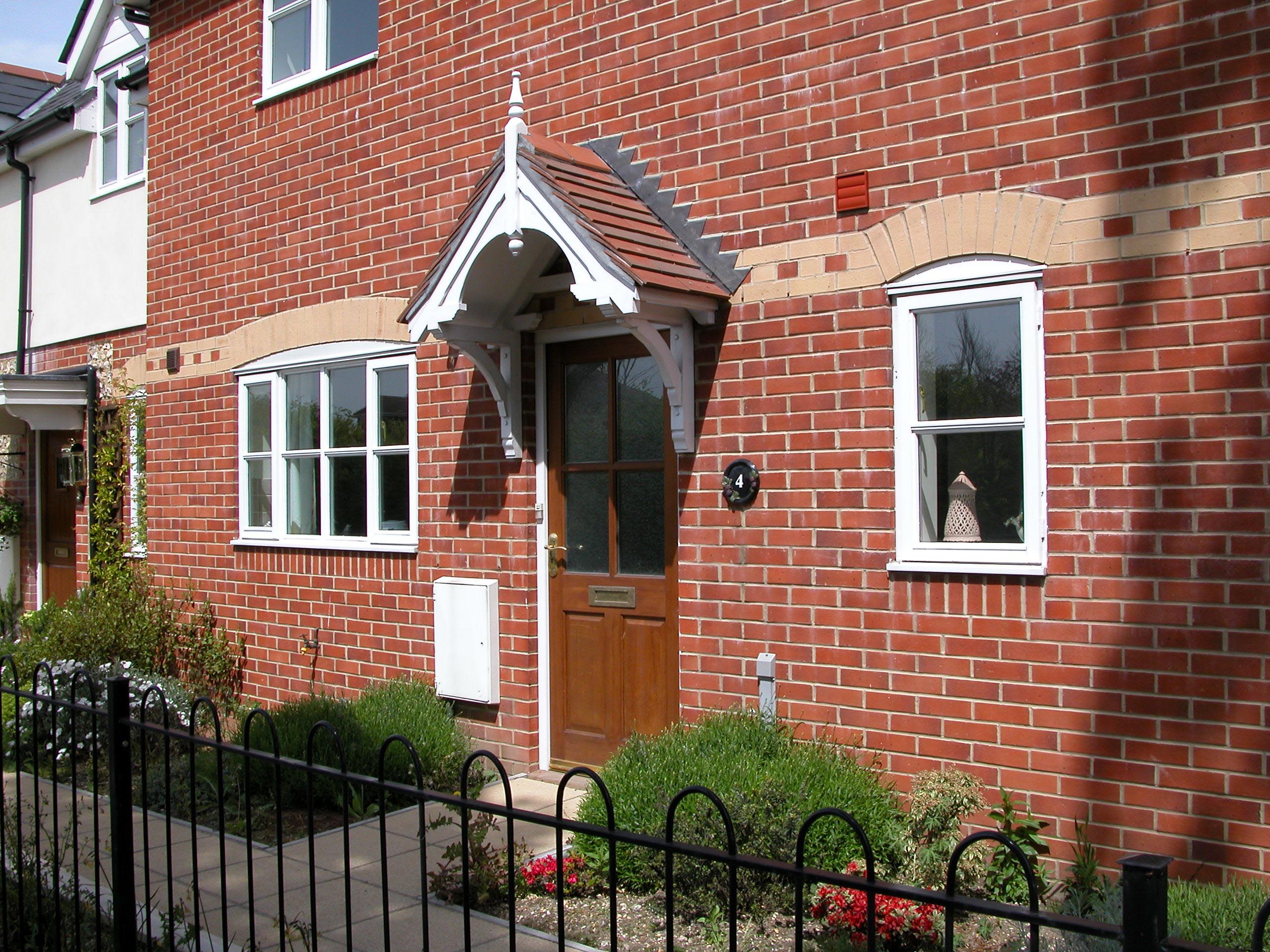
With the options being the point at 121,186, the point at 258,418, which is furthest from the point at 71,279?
the point at 258,418

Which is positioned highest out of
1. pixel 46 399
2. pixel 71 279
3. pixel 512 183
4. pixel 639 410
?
pixel 71 279

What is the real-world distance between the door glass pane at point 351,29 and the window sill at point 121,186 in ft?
11.8

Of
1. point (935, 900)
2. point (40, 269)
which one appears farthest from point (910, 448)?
point (40, 269)

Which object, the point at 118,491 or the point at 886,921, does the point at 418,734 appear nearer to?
the point at 886,921

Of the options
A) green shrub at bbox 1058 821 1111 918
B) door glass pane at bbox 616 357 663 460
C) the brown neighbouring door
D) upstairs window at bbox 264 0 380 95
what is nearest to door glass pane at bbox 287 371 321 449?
upstairs window at bbox 264 0 380 95

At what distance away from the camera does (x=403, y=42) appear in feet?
26.5

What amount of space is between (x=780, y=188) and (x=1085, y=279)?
1702 mm

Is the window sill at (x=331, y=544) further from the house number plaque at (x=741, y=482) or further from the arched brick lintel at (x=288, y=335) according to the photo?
the house number plaque at (x=741, y=482)

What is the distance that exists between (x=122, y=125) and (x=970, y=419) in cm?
1058

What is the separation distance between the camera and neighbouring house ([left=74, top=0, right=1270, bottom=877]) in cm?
470

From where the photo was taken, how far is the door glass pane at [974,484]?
521 centimetres

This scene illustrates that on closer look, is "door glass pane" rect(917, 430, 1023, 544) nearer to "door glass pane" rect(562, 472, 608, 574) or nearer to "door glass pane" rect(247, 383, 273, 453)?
"door glass pane" rect(562, 472, 608, 574)

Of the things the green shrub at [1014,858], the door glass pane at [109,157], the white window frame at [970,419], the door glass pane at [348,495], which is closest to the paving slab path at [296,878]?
the green shrub at [1014,858]

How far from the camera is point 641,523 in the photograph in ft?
22.1
